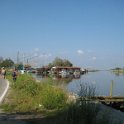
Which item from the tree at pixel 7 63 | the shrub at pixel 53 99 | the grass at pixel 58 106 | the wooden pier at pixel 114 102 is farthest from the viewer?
the tree at pixel 7 63


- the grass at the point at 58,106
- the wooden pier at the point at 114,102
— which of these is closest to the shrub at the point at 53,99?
the grass at the point at 58,106

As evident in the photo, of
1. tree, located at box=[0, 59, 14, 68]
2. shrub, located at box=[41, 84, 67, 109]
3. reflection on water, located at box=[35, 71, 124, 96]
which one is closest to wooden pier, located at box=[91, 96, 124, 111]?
reflection on water, located at box=[35, 71, 124, 96]

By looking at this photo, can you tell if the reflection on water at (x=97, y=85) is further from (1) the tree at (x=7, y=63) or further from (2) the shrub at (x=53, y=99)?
(1) the tree at (x=7, y=63)

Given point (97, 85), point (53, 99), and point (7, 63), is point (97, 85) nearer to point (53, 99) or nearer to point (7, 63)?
point (53, 99)

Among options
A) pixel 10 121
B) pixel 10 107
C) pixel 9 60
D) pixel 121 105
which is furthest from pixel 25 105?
pixel 9 60

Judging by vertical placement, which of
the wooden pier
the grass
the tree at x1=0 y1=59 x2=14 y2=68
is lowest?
the wooden pier

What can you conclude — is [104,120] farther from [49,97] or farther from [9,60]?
[9,60]

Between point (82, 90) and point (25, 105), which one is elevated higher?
point (82, 90)

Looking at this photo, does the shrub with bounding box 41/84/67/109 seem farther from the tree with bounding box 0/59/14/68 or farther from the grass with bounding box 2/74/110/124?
the tree with bounding box 0/59/14/68

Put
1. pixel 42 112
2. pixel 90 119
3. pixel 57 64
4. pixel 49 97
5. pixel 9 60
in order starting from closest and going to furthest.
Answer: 1. pixel 90 119
2. pixel 42 112
3. pixel 49 97
4. pixel 9 60
5. pixel 57 64

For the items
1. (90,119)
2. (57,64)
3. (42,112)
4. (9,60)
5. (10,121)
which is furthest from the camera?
(57,64)

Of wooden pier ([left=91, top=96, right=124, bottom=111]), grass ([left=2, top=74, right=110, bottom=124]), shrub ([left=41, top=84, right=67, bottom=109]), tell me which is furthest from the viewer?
wooden pier ([left=91, top=96, right=124, bottom=111])

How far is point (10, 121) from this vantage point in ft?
42.4

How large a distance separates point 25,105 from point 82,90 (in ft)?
22.7
